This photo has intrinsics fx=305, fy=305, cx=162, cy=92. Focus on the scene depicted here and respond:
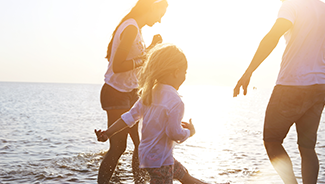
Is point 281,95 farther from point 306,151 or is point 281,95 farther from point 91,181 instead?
point 91,181

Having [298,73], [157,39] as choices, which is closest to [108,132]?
[157,39]

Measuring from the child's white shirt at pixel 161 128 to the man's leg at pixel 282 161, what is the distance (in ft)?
3.19

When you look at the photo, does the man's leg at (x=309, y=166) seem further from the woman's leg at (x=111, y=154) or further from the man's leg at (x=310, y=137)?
the woman's leg at (x=111, y=154)

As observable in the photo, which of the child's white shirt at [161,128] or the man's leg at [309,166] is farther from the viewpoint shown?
the man's leg at [309,166]

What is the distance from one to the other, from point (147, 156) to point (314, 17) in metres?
1.91

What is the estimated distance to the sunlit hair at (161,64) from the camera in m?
2.41

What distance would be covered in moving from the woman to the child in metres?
0.62

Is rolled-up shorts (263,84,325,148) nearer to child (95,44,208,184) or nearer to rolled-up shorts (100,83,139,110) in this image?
child (95,44,208,184)

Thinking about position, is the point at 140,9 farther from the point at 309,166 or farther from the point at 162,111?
the point at 309,166

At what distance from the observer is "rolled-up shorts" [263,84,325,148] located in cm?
272

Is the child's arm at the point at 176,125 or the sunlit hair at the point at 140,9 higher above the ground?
the sunlit hair at the point at 140,9

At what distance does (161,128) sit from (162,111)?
5.5 inches

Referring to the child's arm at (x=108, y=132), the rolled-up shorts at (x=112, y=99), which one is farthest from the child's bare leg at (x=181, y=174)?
the rolled-up shorts at (x=112, y=99)

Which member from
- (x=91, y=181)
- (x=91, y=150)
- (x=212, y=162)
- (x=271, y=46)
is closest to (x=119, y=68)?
(x=271, y=46)
